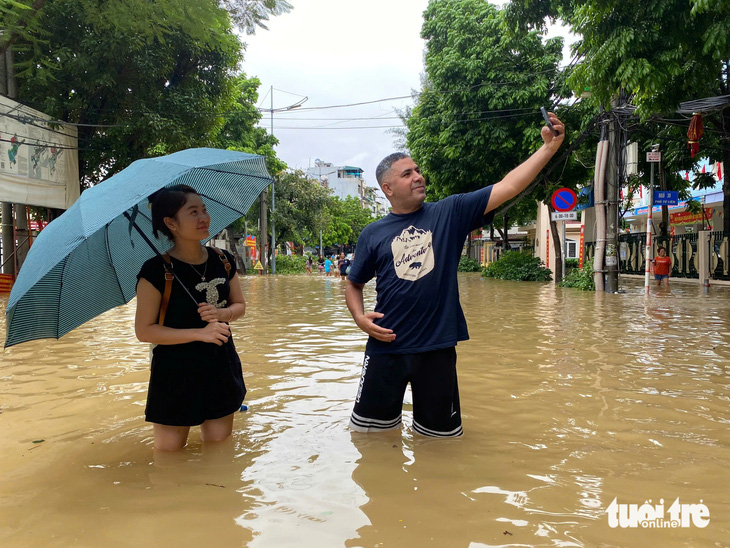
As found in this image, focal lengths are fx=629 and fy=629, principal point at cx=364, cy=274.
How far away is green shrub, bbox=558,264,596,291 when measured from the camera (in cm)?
1741

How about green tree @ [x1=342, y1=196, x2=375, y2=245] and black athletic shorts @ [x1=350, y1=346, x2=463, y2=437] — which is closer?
black athletic shorts @ [x1=350, y1=346, x2=463, y2=437]

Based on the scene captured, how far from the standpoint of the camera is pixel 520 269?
990 inches

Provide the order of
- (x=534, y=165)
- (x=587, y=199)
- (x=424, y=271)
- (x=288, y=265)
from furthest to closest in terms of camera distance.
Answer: (x=288, y=265) → (x=587, y=199) → (x=424, y=271) → (x=534, y=165)

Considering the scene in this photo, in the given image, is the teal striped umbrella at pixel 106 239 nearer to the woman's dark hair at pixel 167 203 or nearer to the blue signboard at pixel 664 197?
the woman's dark hair at pixel 167 203

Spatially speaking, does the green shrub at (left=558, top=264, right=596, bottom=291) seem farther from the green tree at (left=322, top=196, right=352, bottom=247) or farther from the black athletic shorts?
the green tree at (left=322, top=196, right=352, bottom=247)

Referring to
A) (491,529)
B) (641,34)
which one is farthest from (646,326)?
(491,529)

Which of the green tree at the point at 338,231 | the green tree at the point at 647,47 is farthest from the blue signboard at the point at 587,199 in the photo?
the green tree at the point at 338,231

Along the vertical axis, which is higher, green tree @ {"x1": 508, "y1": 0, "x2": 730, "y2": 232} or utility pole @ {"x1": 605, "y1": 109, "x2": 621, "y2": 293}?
green tree @ {"x1": 508, "y1": 0, "x2": 730, "y2": 232}

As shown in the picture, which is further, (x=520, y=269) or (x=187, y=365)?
(x=520, y=269)

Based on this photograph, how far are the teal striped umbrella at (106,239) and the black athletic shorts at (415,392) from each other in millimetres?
1428

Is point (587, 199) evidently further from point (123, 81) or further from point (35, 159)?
point (35, 159)

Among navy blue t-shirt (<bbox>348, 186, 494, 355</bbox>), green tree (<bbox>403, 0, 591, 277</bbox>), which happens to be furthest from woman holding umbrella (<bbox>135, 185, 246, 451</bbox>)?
green tree (<bbox>403, 0, 591, 277</bbox>)

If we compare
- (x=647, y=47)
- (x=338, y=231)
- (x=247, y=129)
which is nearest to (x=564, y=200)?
(x=647, y=47)

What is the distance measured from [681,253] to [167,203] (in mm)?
23229
